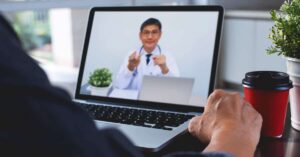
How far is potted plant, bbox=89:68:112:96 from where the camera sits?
1071 millimetres

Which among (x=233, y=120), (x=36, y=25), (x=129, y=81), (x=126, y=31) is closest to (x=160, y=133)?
Result: (x=233, y=120)

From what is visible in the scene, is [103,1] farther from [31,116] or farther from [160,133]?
[31,116]

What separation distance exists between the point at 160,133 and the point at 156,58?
302 millimetres

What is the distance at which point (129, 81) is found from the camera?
1.06 meters

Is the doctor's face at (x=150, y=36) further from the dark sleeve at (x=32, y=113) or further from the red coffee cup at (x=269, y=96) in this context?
the dark sleeve at (x=32, y=113)

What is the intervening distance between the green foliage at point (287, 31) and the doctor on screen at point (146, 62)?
318mm

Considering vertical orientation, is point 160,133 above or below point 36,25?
below

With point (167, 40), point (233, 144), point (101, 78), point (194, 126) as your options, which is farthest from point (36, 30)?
point (233, 144)

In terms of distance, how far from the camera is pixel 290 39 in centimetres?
77

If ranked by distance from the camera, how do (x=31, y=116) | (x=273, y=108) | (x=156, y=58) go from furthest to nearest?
(x=156, y=58) < (x=273, y=108) < (x=31, y=116)

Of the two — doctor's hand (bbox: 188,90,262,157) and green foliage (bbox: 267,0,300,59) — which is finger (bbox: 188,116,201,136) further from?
green foliage (bbox: 267,0,300,59)

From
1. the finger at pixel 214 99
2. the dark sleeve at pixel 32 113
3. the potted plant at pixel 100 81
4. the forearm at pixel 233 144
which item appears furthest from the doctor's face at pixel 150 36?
the dark sleeve at pixel 32 113

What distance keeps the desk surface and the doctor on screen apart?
0.28 metres

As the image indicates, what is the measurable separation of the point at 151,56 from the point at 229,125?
0.42 metres
